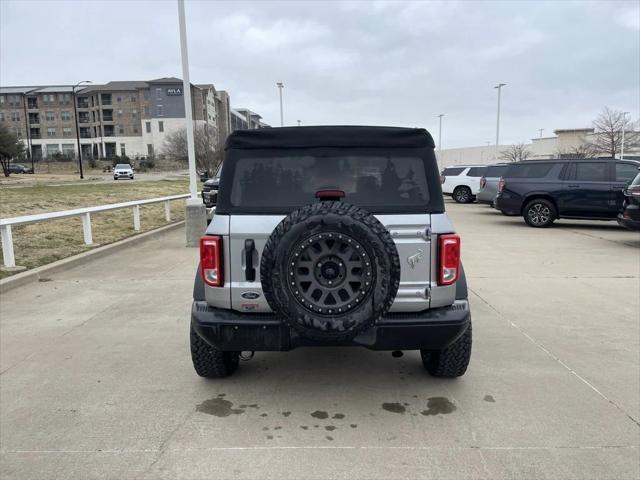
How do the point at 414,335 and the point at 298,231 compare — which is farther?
the point at 414,335

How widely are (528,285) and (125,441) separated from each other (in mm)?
5800

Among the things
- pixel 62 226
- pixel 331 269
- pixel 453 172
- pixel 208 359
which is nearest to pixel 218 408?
pixel 208 359

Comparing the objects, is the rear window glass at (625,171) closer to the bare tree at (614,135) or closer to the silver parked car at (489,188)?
the silver parked car at (489,188)

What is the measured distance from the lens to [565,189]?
1330cm

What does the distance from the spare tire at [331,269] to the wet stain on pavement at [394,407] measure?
867mm

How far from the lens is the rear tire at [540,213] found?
535 inches

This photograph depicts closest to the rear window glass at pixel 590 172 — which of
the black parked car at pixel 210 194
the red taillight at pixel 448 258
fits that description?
the black parked car at pixel 210 194

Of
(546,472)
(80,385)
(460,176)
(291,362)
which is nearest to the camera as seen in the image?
(546,472)

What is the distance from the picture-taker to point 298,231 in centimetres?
290

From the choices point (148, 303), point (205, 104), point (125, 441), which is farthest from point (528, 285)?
→ point (205, 104)

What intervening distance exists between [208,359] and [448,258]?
1.97 meters

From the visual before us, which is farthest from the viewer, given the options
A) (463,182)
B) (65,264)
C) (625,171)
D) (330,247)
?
(463,182)

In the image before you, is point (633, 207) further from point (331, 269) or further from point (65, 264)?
point (65, 264)

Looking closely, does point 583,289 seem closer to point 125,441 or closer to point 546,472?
point 546,472
